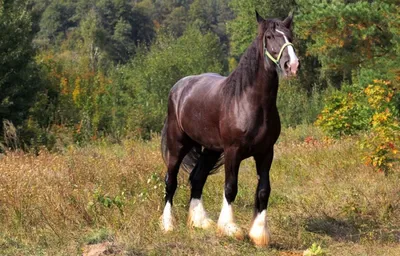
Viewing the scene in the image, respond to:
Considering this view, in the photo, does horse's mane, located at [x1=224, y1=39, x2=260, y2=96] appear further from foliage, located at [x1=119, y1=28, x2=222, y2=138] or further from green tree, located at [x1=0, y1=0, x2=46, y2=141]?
foliage, located at [x1=119, y1=28, x2=222, y2=138]

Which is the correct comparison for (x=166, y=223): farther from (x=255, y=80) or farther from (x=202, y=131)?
(x=255, y=80)

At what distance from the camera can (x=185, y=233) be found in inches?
260

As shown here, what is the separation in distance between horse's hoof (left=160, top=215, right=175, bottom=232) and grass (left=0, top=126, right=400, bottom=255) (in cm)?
9

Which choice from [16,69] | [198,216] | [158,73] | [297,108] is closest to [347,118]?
[198,216]

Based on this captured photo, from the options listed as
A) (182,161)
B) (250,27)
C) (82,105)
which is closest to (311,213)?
(182,161)

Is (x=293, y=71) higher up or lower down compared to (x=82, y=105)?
higher up

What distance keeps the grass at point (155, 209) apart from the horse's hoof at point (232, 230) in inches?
2.6

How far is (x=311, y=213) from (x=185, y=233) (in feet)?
6.80

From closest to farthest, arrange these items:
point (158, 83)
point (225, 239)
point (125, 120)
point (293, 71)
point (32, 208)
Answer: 1. point (293, 71)
2. point (225, 239)
3. point (32, 208)
4. point (125, 120)
5. point (158, 83)

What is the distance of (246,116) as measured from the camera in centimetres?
613

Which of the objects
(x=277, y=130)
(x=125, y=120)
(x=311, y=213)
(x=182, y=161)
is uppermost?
(x=277, y=130)

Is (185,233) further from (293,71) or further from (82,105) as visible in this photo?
(82,105)

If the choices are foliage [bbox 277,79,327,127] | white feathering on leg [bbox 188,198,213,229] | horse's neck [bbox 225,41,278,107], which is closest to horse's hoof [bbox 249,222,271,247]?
white feathering on leg [bbox 188,198,213,229]

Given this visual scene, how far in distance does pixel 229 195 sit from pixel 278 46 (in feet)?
5.42
